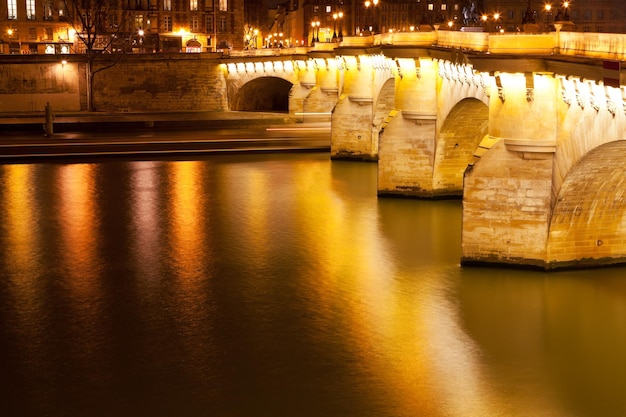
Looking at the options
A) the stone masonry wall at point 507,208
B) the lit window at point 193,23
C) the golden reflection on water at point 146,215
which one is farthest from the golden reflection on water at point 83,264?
the lit window at point 193,23

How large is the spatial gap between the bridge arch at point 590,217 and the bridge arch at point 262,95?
4670cm

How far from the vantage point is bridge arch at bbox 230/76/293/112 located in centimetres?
6925

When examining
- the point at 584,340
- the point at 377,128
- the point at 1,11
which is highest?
the point at 1,11

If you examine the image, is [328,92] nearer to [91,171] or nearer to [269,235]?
[91,171]

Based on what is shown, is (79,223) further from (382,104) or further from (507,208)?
(382,104)

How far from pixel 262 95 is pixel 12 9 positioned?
19827mm

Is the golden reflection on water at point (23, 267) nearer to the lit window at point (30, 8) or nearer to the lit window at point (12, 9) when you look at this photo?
the lit window at point (12, 9)

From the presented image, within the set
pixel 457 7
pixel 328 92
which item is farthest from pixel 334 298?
pixel 457 7

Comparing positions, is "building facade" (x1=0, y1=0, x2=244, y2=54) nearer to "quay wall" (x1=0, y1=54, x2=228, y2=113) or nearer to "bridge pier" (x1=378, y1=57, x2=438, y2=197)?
"quay wall" (x1=0, y1=54, x2=228, y2=113)

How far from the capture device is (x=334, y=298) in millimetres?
21672

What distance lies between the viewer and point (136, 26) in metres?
79.5

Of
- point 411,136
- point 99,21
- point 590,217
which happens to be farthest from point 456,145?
point 99,21

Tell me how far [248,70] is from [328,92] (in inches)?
522

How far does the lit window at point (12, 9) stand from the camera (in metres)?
73.5
